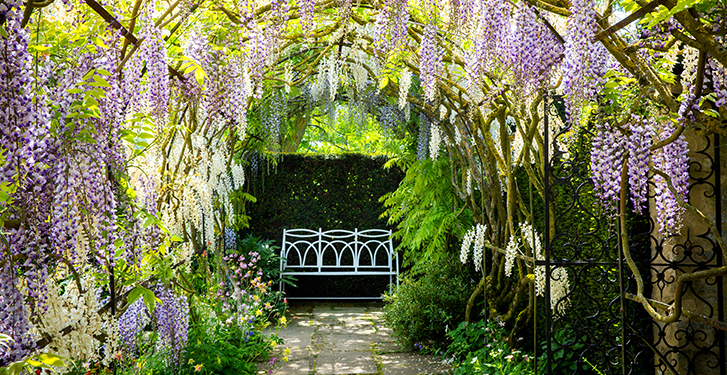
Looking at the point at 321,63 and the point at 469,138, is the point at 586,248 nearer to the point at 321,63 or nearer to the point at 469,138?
the point at 469,138

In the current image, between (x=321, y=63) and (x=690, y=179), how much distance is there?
2.98 metres

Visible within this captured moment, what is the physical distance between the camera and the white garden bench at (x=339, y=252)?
21.0ft

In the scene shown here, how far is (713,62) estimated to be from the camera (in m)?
1.55

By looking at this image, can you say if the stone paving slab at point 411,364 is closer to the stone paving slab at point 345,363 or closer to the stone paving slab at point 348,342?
the stone paving slab at point 345,363

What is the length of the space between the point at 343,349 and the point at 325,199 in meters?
2.81

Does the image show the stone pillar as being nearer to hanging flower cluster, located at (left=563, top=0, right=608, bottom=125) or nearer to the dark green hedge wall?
hanging flower cluster, located at (left=563, top=0, right=608, bottom=125)

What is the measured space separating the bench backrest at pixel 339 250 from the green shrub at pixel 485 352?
8.28ft

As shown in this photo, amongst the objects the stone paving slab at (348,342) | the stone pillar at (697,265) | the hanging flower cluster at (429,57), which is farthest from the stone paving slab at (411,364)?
the hanging flower cluster at (429,57)

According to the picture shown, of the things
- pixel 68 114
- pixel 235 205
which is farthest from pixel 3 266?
pixel 235 205

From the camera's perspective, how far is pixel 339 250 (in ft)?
22.8

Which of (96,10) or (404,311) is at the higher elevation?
(96,10)

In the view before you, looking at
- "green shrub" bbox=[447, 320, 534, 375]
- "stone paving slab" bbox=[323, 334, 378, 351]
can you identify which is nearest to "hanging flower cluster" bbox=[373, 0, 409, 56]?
"green shrub" bbox=[447, 320, 534, 375]

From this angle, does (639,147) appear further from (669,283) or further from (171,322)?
(171,322)

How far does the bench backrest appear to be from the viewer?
648cm
